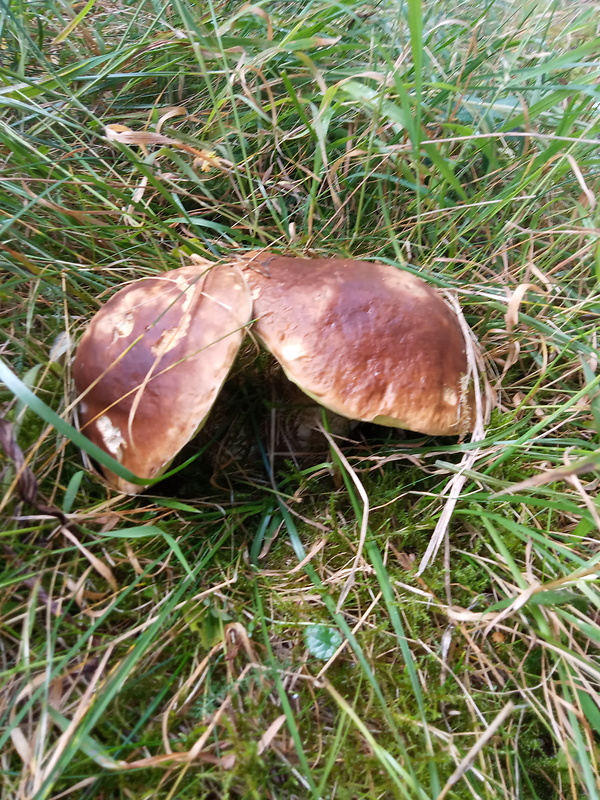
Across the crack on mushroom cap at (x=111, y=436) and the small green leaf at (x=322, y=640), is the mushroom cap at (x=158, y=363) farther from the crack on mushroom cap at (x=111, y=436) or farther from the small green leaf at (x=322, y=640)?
the small green leaf at (x=322, y=640)

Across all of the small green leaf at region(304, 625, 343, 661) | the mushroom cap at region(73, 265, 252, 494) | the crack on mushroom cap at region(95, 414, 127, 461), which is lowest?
the small green leaf at region(304, 625, 343, 661)

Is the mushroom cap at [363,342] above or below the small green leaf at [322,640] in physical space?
above

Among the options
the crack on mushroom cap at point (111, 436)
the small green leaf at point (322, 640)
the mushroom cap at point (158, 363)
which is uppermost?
the mushroom cap at point (158, 363)

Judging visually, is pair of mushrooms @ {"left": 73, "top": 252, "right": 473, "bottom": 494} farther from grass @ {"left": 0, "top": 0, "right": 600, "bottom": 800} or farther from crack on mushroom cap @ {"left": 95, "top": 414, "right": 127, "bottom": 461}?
grass @ {"left": 0, "top": 0, "right": 600, "bottom": 800}

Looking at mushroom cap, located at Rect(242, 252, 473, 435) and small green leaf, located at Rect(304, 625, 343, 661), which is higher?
mushroom cap, located at Rect(242, 252, 473, 435)

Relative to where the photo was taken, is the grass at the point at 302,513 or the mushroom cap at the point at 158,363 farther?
the mushroom cap at the point at 158,363

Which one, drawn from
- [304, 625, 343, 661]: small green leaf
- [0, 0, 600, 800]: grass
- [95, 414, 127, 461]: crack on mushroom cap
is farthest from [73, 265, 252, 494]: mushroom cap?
[304, 625, 343, 661]: small green leaf

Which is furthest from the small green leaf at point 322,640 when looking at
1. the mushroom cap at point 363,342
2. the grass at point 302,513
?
the mushroom cap at point 363,342

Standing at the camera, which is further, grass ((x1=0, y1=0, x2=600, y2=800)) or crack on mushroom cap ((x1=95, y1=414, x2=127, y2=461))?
crack on mushroom cap ((x1=95, y1=414, x2=127, y2=461))
